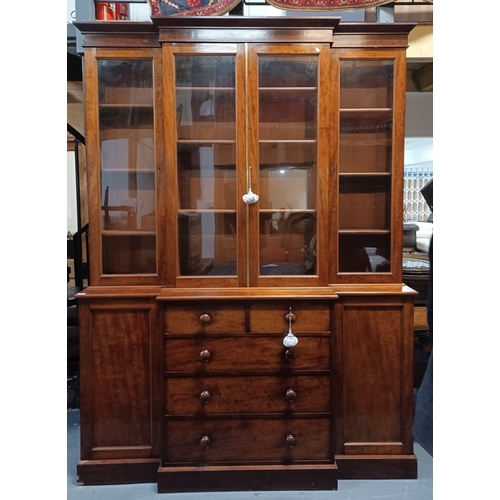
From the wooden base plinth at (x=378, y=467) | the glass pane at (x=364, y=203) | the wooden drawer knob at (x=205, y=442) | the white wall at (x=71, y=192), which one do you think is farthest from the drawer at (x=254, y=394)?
the white wall at (x=71, y=192)

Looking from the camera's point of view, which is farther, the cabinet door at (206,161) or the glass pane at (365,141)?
the glass pane at (365,141)

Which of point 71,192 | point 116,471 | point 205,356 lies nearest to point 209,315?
point 205,356

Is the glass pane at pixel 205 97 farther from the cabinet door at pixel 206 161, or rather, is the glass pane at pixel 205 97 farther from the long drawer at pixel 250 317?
the long drawer at pixel 250 317

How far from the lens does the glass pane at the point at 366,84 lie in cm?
193

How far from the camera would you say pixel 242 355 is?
1854mm

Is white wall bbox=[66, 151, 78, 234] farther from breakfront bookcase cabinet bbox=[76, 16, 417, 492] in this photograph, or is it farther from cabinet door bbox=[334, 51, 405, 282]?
cabinet door bbox=[334, 51, 405, 282]

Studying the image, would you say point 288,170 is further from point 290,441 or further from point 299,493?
point 299,493

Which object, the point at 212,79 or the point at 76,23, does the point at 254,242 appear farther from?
the point at 76,23

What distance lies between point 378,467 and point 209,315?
1111 millimetres

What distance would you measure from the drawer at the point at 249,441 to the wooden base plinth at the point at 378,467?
158mm

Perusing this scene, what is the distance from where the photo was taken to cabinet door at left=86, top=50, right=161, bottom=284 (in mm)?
1905

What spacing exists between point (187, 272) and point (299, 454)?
995mm

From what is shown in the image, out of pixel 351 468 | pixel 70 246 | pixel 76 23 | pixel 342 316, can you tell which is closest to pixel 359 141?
pixel 342 316

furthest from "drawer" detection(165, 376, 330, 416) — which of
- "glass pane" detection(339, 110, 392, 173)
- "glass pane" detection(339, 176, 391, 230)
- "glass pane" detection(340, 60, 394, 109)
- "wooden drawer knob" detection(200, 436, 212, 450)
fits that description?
"glass pane" detection(340, 60, 394, 109)
